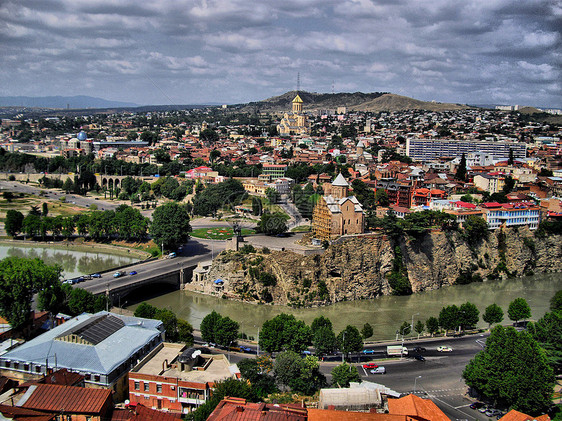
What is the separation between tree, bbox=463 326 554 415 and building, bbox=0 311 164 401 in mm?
9712

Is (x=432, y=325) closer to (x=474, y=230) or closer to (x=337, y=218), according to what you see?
(x=337, y=218)

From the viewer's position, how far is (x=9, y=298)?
1872 cm

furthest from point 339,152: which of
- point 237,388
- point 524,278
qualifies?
point 237,388

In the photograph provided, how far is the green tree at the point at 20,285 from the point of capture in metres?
18.2

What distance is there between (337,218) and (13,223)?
72.1ft

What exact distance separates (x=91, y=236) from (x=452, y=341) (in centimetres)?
2418

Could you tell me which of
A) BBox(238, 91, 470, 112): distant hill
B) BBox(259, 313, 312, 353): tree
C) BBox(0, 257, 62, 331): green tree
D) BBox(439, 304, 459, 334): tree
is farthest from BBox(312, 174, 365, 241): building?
BBox(238, 91, 470, 112): distant hill

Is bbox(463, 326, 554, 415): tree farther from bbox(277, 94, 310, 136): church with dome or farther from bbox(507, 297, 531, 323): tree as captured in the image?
bbox(277, 94, 310, 136): church with dome

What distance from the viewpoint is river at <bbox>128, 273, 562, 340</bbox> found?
24.2 metres

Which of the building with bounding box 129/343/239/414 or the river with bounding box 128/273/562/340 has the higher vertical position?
the building with bounding box 129/343/239/414

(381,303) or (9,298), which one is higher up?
(9,298)

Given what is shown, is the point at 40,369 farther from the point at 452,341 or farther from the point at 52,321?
the point at 452,341

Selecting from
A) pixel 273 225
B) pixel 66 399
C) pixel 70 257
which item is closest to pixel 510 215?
pixel 273 225

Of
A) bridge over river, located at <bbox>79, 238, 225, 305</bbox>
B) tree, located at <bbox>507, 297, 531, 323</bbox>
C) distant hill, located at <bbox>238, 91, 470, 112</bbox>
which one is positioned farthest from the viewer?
distant hill, located at <bbox>238, 91, 470, 112</bbox>
